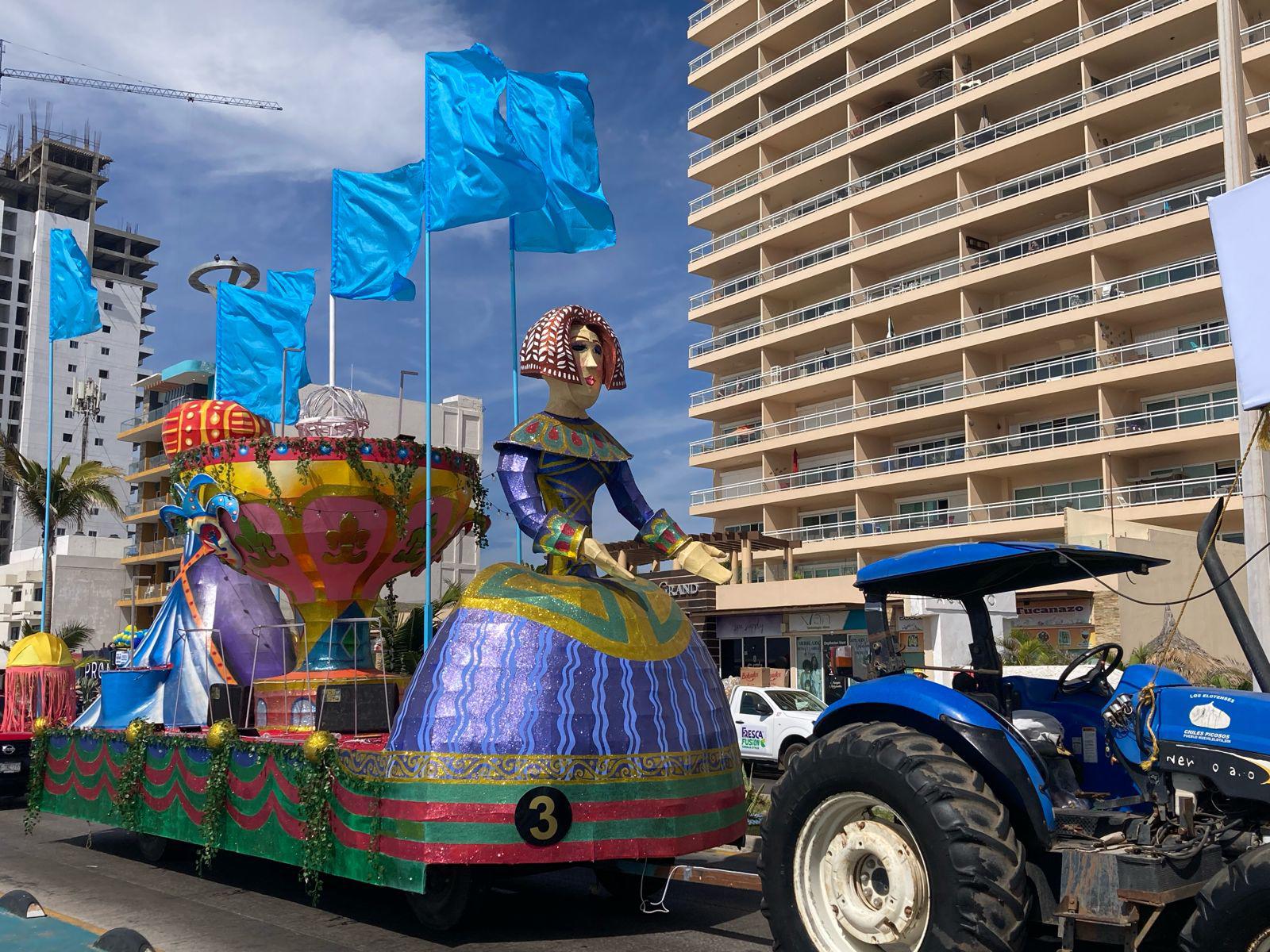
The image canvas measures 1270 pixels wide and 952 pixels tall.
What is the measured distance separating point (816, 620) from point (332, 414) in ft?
79.1

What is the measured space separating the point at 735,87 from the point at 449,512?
42291 mm

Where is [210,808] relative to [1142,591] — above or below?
below

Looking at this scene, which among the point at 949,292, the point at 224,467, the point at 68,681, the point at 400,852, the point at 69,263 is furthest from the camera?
the point at 949,292

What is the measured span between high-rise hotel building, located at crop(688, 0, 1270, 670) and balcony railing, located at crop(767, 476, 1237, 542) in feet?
0.33

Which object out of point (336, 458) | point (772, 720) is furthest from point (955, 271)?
point (336, 458)

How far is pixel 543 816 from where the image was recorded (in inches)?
290

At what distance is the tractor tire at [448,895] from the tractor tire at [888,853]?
8.11 ft

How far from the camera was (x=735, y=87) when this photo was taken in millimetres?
49562

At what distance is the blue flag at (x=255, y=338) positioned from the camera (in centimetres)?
1534

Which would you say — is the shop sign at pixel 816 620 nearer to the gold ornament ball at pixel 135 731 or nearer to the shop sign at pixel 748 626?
the shop sign at pixel 748 626

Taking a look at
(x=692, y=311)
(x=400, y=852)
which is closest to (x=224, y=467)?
(x=400, y=852)

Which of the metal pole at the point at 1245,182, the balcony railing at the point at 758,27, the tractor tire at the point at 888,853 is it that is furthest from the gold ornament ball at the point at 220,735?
the balcony railing at the point at 758,27

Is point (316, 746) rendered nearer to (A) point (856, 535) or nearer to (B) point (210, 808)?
(B) point (210, 808)

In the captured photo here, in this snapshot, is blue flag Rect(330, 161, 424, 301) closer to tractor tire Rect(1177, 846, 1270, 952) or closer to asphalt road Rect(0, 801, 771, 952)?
asphalt road Rect(0, 801, 771, 952)
